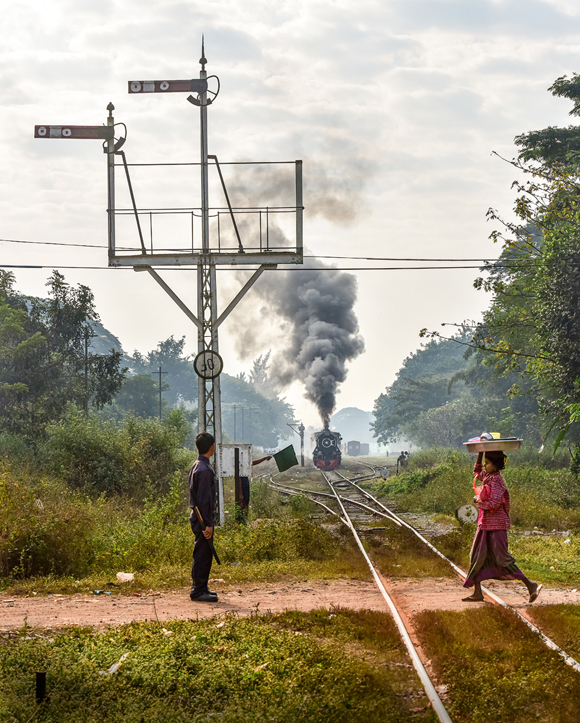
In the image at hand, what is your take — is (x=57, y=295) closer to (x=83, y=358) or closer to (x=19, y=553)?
(x=83, y=358)

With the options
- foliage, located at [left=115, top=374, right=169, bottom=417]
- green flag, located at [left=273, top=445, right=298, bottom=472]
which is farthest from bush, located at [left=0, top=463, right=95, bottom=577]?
foliage, located at [left=115, top=374, right=169, bottom=417]

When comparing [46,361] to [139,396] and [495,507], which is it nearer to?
[495,507]

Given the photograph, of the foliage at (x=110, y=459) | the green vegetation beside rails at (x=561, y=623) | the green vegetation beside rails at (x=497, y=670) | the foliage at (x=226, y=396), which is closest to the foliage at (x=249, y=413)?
the foliage at (x=226, y=396)

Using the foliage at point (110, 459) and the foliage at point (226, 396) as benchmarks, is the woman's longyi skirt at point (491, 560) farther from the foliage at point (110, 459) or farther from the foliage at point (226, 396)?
the foliage at point (226, 396)

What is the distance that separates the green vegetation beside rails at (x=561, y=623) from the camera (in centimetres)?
709

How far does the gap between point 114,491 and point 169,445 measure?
359cm

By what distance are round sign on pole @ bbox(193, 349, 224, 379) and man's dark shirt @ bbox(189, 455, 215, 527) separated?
6150 mm

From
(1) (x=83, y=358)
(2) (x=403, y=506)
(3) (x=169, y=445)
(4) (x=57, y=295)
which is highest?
(4) (x=57, y=295)

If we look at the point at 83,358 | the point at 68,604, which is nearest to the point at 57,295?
the point at 83,358

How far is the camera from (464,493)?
21844mm

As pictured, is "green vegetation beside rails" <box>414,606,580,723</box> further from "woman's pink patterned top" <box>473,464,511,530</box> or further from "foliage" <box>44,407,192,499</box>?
"foliage" <box>44,407,192,499</box>

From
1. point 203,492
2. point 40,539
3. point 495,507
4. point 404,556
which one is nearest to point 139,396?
point 404,556

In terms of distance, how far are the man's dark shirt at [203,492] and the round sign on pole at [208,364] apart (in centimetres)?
615

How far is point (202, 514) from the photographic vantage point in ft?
30.8
